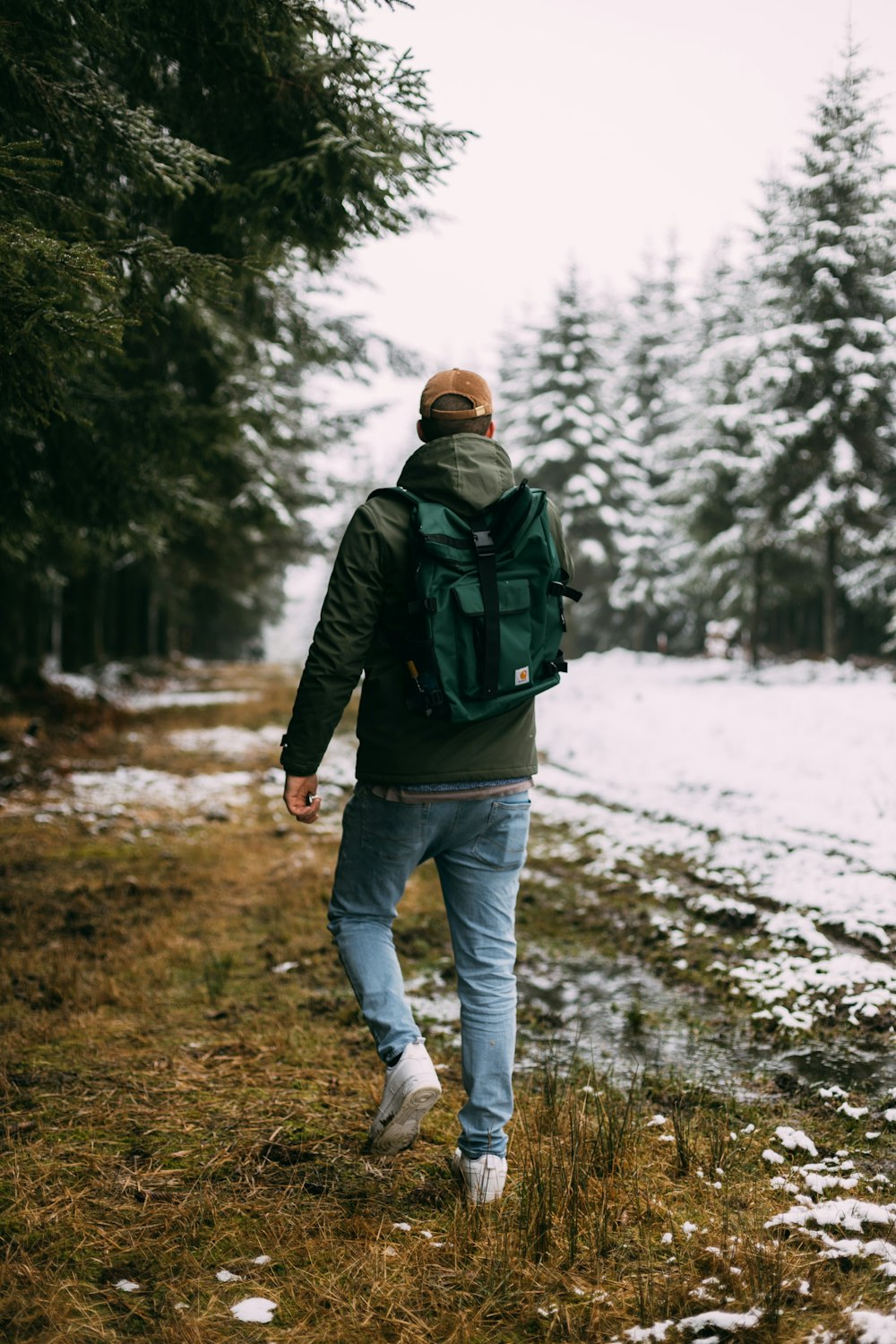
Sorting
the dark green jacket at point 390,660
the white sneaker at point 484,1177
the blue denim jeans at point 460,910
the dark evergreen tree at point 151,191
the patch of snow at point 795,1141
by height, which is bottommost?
the patch of snow at point 795,1141

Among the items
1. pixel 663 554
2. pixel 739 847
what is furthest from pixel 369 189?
pixel 663 554

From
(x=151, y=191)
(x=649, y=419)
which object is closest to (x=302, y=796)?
(x=151, y=191)

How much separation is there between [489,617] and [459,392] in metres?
0.82

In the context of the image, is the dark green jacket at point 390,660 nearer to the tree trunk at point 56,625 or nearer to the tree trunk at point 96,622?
the tree trunk at point 56,625

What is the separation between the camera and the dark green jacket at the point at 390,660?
307 cm

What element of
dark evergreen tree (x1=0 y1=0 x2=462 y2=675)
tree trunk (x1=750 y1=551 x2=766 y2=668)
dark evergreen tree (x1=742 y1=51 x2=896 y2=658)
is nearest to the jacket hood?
dark evergreen tree (x1=0 y1=0 x2=462 y2=675)

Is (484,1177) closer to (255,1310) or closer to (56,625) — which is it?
(255,1310)

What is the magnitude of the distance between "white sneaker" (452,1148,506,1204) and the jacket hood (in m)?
2.02

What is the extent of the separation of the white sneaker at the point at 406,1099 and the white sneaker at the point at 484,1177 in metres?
0.20

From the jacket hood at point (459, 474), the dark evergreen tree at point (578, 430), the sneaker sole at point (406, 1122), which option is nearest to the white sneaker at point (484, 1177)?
the sneaker sole at point (406, 1122)

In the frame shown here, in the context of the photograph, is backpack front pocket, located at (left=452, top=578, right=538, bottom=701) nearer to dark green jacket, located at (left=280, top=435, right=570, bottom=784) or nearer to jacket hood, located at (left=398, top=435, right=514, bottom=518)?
dark green jacket, located at (left=280, top=435, right=570, bottom=784)

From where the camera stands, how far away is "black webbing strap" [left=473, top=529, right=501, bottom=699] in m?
3.01

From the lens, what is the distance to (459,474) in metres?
3.12

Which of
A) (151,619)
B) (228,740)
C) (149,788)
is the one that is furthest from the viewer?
(151,619)
